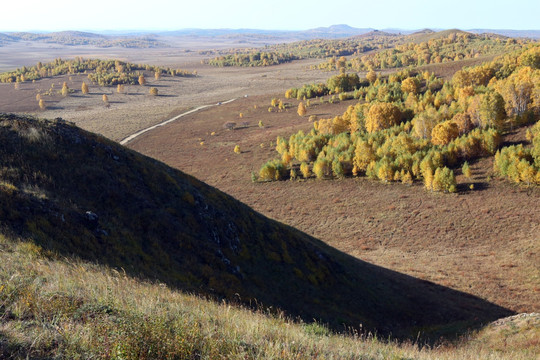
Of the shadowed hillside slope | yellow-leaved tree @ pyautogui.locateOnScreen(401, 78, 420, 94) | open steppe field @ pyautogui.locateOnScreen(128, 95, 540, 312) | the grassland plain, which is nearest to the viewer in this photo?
the shadowed hillside slope

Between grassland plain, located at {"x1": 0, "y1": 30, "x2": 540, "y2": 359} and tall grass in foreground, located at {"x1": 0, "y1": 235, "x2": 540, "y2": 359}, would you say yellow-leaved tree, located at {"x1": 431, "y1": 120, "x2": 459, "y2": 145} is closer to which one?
grassland plain, located at {"x1": 0, "y1": 30, "x2": 540, "y2": 359}

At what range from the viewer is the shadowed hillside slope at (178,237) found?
14.0 meters

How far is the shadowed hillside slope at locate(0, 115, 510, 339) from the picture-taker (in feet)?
46.0

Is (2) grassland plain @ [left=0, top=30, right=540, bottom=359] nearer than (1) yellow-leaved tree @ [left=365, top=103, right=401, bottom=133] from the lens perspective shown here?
Yes

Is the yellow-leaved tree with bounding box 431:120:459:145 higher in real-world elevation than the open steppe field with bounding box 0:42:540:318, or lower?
higher

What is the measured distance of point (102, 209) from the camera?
55.8 feet

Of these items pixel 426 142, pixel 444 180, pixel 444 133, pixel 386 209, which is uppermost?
pixel 444 133

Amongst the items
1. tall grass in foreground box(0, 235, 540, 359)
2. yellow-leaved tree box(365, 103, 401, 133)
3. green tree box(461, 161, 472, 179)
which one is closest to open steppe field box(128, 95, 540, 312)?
green tree box(461, 161, 472, 179)

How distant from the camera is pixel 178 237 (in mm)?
18109

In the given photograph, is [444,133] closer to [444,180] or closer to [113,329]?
[444,180]

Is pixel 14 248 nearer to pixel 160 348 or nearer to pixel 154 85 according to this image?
pixel 160 348

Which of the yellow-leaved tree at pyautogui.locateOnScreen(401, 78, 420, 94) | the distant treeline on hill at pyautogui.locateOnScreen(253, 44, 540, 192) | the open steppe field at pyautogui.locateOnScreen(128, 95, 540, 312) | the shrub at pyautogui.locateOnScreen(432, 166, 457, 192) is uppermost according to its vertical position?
the yellow-leaved tree at pyautogui.locateOnScreen(401, 78, 420, 94)

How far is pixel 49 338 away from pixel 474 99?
250 ft

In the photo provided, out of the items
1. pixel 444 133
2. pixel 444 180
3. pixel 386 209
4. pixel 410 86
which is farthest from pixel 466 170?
pixel 410 86
